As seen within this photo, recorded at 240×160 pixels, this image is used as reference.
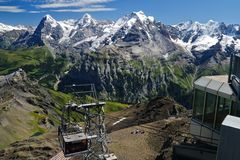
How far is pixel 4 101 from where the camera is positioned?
16100cm

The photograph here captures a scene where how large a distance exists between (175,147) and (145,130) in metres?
28.4

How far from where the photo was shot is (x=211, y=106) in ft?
117

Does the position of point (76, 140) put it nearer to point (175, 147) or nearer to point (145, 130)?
point (175, 147)

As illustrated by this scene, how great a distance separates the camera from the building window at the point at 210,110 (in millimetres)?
35500

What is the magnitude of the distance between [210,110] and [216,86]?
7.68ft

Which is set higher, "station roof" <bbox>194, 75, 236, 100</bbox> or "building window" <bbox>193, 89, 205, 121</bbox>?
"station roof" <bbox>194, 75, 236, 100</bbox>

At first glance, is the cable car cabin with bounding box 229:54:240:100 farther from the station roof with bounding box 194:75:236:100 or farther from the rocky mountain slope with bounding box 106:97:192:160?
the rocky mountain slope with bounding box 106:97:192:160

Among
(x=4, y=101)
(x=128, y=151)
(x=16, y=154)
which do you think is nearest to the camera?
(x=128, y=151)

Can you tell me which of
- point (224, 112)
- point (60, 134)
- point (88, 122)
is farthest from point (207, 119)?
point (60, 134)

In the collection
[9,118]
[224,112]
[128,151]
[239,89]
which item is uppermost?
[239,89]

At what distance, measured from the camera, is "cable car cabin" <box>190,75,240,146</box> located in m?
33.8

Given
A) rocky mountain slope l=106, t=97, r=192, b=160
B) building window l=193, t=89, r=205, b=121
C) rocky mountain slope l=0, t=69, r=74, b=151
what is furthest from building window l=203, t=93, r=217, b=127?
rocky mountain slope l=0, t=69, r=74, b=151

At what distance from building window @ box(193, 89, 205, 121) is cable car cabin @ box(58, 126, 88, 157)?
11.8 meters

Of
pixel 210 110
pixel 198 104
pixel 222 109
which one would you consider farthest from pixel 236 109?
pixel 198 104
